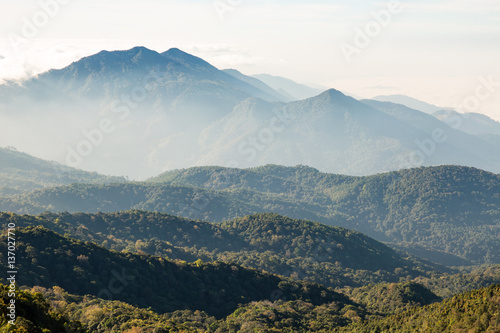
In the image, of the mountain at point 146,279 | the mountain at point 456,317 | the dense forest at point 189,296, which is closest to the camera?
the mountain at point 456,317

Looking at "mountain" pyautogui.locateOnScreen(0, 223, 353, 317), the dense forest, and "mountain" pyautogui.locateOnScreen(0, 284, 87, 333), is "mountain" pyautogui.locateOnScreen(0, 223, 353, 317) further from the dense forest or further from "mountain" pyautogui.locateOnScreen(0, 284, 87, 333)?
"mountain" pyautogui.locateOnScreen(0, 284, 87, 333)

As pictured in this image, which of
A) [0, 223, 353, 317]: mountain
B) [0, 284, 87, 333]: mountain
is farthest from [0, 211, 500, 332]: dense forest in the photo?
[0, 284, 87, 333]: mountain

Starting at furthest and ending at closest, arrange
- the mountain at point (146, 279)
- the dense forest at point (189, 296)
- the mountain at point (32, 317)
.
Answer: the mountain at point (146, 279) → the dense forest at point (189, 296) → the mountain at point (32, 317)

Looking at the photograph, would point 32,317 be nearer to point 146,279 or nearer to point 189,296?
point 146,279

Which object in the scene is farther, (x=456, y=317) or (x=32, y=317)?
(x=456, y=317)

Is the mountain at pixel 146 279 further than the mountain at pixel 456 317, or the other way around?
the mountain at pixel 146 279

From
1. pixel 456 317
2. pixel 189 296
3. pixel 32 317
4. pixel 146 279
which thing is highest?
pixel 32 317

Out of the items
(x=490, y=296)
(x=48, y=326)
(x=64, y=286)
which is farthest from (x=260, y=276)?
(x=48, y=326)

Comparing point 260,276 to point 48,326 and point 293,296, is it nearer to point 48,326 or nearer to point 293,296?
point 293,296

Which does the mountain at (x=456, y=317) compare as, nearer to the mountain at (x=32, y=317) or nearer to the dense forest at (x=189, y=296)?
the dense forest at (x=189, y=296)

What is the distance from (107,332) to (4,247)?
49.6 metres

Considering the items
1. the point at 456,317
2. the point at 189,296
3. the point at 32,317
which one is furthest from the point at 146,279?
the point at 456,317

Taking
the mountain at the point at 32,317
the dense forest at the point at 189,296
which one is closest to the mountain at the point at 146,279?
the dense forest at the point at 189,296

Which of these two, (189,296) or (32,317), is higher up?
(32,317)
